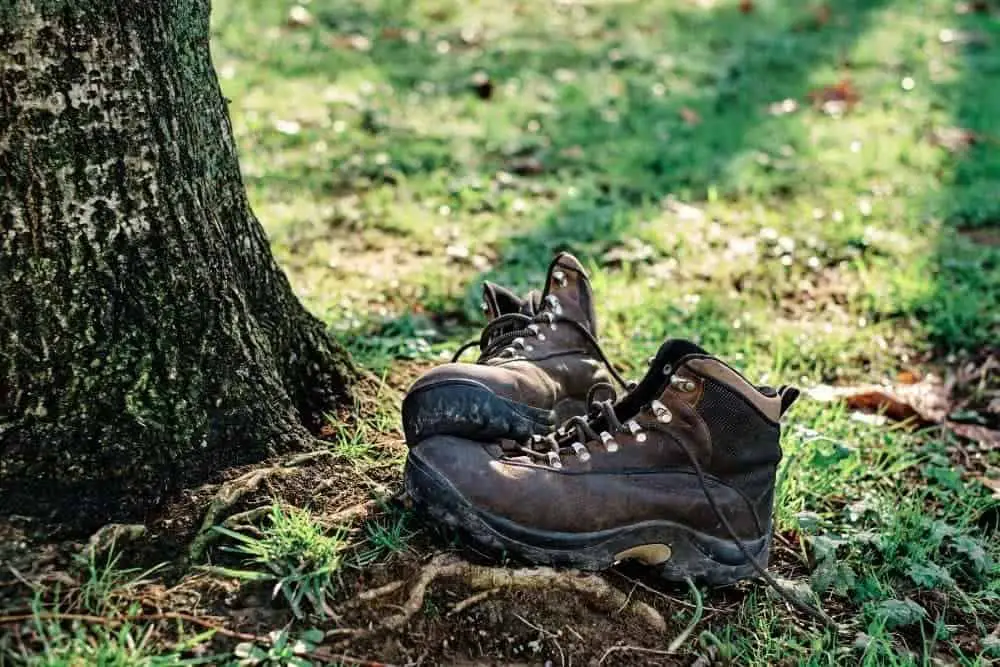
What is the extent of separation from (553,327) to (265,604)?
108 cm

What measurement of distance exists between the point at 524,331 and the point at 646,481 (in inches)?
23.1

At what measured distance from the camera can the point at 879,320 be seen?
4152 millimetres

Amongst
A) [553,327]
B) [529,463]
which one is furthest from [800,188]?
[529,463]

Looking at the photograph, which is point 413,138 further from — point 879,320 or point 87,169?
point 87,169

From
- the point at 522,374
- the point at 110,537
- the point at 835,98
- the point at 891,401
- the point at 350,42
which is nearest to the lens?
the point at 110,537

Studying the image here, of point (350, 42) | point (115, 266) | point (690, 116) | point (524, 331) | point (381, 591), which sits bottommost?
point (381, 591)

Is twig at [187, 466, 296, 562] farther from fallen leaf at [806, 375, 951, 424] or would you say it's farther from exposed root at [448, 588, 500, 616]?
fallen leaf at [806, 375, 951, 424]

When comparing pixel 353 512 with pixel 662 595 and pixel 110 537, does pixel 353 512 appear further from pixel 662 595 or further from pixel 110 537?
pixel 662 595

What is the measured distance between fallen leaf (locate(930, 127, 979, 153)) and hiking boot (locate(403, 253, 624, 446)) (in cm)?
370

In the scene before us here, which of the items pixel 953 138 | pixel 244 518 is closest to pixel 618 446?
pixel 244 518

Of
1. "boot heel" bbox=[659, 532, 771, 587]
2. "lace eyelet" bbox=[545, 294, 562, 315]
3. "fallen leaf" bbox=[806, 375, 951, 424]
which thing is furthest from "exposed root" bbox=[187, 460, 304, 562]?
"fallen leaf" bbox=[806, 375, 951, 424]

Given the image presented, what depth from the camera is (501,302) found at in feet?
9.85

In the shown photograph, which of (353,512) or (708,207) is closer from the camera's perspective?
(353,512)

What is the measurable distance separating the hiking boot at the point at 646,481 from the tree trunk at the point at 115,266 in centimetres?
55
